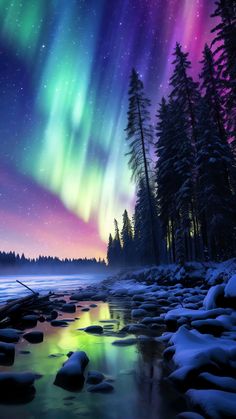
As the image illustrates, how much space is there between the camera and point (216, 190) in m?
23.7

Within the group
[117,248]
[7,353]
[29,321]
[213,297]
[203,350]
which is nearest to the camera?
[203,350]

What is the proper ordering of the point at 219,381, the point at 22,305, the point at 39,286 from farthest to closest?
the point at 39,286 → the point at 22,305 → the point at 219,381

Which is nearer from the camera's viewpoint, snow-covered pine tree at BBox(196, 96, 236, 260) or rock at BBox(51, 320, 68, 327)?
rock at BBox(51, 320, 68, 327)

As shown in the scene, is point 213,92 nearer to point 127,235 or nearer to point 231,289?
point 231,289

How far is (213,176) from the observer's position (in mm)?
24125

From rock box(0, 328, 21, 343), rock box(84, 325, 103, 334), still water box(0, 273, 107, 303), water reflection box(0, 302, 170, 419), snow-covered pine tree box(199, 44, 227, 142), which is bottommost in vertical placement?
water reflection box(0, 302, 170, 419)

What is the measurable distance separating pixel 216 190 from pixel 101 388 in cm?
2074

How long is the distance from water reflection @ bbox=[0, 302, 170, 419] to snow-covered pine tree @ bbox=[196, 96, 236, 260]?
15625 mm

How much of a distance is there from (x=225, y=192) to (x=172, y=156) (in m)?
9.08

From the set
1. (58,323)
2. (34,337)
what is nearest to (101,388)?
(34,337)

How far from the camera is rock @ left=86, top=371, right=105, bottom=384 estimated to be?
516 cm

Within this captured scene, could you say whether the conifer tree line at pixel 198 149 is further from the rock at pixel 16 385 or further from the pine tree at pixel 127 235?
the pine tree at pixel 127 235

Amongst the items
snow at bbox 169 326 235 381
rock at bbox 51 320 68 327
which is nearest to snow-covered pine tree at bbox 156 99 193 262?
rock at bbox 51 320 68 327

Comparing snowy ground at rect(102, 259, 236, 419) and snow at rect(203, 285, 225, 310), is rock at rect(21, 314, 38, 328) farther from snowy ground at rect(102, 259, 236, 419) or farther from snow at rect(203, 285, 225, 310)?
snow at rect(203, 285, 225, 310)
